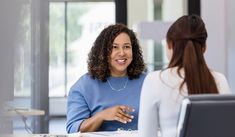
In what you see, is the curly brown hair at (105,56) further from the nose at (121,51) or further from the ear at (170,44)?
the ear at (170,44)

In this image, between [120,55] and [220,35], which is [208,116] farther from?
[220,35]

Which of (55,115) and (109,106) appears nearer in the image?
(109,106)

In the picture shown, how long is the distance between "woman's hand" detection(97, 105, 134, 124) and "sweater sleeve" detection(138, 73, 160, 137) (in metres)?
0.44

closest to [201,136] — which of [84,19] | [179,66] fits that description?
[179,66]

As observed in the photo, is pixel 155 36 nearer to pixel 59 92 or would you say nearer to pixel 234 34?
pixel 234 34

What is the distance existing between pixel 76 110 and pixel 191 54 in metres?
0.86

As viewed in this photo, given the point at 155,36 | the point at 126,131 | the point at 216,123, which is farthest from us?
the point at 155,36

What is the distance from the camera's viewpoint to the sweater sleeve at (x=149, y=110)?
1182 millimetres

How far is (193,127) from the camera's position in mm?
940

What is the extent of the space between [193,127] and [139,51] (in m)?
1.20

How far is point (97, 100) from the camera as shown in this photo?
1884 mm

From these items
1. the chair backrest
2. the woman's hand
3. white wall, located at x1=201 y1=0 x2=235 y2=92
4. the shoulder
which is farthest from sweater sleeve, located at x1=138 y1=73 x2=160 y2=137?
white wall, located at x1=201 y1=0 x2=235 y2=92

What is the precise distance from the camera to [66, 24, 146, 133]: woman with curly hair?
1.81 m

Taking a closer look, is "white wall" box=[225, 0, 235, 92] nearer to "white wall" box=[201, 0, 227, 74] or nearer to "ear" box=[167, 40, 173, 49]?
"white wall" box=[201, 0, 227, 74]
